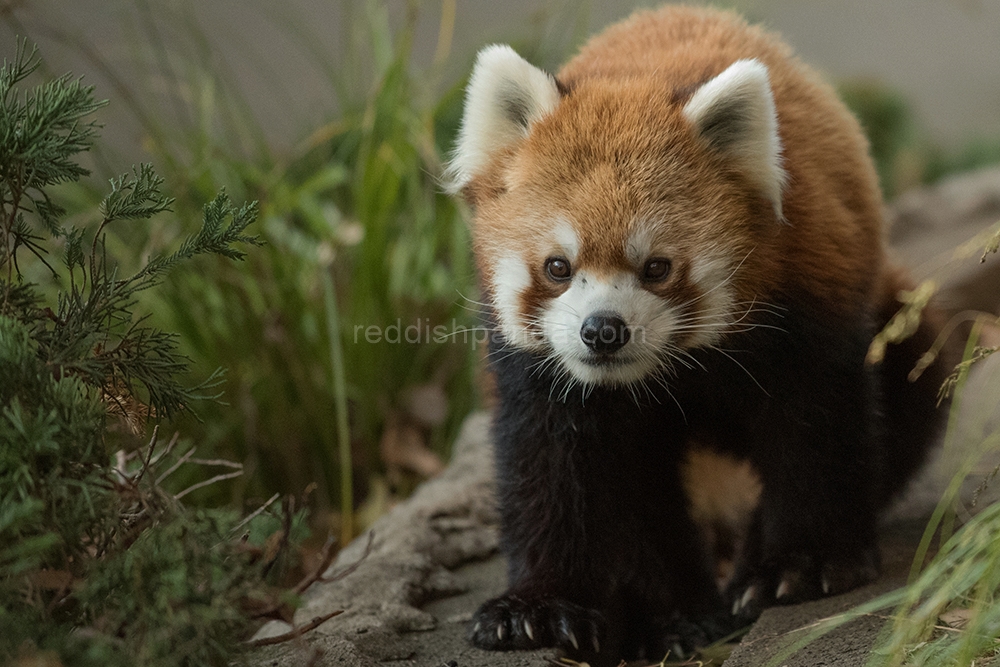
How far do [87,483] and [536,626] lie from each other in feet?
3.24

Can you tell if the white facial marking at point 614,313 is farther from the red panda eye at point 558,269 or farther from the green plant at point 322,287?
the green plant at point 322,287

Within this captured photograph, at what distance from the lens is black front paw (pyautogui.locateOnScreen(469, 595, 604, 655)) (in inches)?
76.6

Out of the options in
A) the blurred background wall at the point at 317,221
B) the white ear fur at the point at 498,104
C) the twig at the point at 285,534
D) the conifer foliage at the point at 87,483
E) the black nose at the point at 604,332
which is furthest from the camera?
the blurred background wall at the point at 317,221

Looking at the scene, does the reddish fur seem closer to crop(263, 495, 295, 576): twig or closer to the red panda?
the red panda

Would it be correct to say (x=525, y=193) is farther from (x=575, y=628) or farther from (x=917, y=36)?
(x=917, y=36)

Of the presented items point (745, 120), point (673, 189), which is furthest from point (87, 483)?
point (745, 120)

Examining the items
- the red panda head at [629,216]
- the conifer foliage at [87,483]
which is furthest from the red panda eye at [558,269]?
the conifer foliage at [87,483]

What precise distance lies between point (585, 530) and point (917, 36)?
18.9ft

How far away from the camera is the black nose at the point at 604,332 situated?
175 cm

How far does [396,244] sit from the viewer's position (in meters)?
3.68

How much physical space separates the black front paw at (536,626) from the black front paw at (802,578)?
0.35 metres

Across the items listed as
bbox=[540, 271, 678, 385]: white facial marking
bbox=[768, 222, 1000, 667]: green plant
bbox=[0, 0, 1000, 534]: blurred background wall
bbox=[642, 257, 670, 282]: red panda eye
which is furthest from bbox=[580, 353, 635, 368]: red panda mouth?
bbox=[0, 0, 1000, 534]: blurred background wall

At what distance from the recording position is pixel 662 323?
1819mm

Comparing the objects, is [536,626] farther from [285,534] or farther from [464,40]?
[464,40]
